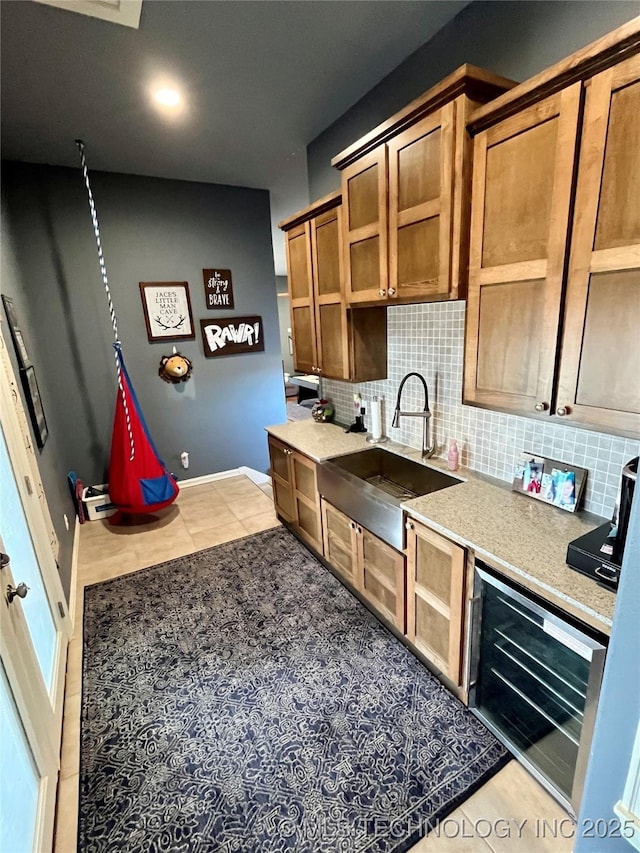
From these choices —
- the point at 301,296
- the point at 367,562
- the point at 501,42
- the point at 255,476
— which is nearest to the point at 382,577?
the point at 367,562

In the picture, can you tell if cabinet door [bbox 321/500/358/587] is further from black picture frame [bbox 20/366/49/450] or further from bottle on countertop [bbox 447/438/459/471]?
black picture frame [bbox 20/366/49/450]

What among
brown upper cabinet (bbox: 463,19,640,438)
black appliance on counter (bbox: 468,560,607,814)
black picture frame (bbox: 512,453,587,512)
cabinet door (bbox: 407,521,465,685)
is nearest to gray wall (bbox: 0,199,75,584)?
cabinet door (bbox: 407,521,465,685)

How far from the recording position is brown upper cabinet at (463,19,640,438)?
108 centimetres

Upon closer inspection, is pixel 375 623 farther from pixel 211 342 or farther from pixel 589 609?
pixel 211 342

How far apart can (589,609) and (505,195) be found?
1396 millimetres

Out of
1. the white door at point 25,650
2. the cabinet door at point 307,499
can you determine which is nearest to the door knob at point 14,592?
the white door at point 25,650

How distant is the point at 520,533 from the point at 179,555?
8.36 feet

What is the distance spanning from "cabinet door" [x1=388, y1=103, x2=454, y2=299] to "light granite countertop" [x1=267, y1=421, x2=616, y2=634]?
944mm

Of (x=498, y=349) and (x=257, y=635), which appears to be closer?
(x=498, y=349)

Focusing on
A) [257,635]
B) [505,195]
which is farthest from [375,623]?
[505,195]

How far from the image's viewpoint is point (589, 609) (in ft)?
3.63

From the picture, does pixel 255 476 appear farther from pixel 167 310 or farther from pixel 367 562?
pixel 367 562

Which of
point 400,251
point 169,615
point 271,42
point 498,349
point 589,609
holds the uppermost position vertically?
point 271,42

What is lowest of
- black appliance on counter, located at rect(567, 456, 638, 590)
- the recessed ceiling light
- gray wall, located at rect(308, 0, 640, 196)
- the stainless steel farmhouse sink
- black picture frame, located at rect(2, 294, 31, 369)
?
the stainless steel farmhouse sink
